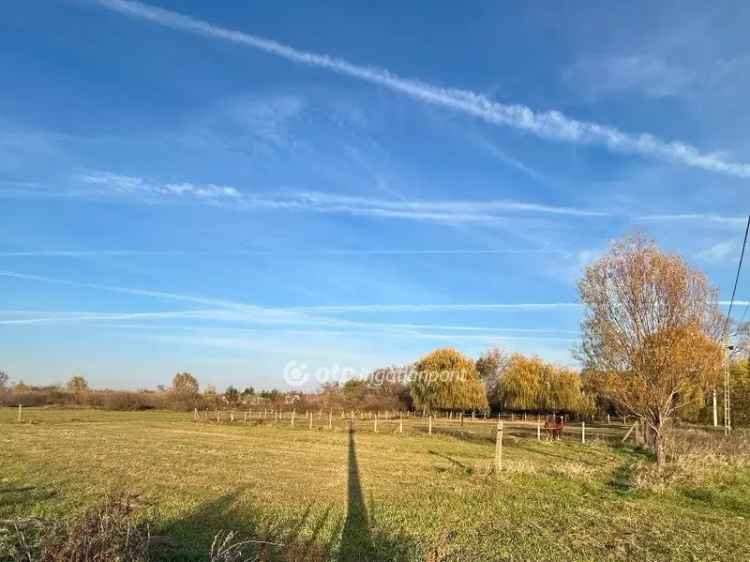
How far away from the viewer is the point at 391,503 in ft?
36.2

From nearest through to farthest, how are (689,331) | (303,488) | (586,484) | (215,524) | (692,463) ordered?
(215,524) → (303,488) → (586,484) → (692,463) → (689,331)

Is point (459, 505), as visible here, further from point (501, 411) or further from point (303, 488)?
point (501, 411)

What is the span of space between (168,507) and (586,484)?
372 inches

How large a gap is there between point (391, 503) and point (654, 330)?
39.7ft

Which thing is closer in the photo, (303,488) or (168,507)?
(168,507)

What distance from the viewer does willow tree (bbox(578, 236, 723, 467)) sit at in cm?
1859

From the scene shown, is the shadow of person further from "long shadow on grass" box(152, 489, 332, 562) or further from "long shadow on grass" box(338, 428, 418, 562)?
"long shadow on grass" box(152, 489, 332, 562)

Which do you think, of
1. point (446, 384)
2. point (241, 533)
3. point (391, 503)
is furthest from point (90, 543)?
point (446, 384)

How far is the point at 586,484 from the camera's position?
14.1 meters

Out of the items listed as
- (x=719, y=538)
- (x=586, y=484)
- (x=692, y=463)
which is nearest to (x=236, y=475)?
(x=586, y=484)

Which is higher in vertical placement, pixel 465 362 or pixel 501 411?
pixel 465 362

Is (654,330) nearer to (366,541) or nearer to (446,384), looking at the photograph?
(366,541)

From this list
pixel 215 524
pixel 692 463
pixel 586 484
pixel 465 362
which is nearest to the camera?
pixel 215 524

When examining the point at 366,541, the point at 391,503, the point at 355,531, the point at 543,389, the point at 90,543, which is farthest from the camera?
the point at 543,389
